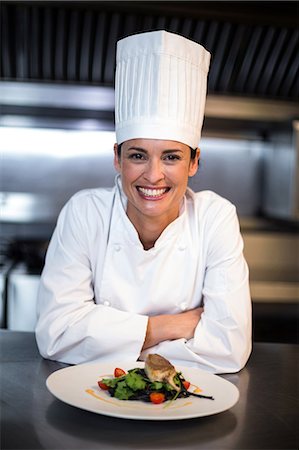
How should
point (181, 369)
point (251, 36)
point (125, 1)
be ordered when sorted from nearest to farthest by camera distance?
point (181, 369), point (125, 1), point (251, 36)

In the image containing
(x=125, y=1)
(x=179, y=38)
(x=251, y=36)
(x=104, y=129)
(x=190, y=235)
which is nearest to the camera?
(x=179, y=38)

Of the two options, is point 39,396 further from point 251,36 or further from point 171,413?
point 251,36

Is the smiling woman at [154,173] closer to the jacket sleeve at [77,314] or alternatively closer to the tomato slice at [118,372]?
the jacket sleeve at [77,314]

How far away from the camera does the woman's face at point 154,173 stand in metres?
1.84

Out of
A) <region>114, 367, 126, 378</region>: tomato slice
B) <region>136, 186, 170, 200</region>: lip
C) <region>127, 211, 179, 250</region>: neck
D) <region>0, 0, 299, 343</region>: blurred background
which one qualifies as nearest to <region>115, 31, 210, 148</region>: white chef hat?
<region>136, 186, 170, 200</region>: lip

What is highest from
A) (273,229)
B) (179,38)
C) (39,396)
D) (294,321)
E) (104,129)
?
(179,38)

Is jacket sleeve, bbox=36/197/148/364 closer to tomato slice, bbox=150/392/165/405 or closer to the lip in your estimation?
the lip

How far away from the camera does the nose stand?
1.82m

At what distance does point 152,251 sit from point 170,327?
260 mm

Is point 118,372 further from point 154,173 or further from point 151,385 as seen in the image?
point 154,173

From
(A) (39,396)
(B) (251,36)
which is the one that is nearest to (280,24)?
(B) (251,36)

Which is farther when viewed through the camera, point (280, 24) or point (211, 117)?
point (211, 117)

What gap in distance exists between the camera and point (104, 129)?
3.87m

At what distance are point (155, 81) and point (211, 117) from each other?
182cm
